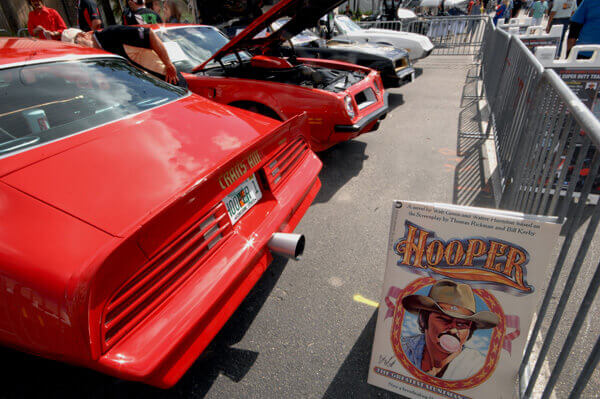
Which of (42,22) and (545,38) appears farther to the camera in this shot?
(42,22)

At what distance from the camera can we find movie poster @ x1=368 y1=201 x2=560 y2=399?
4.63 ft

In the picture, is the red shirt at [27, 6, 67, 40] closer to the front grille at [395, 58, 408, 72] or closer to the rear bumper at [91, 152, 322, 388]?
the front grille at [395, 58, 408, 72]

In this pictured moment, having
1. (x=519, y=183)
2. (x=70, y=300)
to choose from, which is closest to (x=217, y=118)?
(x=70, y=300)

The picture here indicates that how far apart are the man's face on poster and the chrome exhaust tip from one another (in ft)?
2.65

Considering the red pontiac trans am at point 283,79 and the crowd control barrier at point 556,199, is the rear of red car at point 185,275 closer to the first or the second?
A: the crowd control barrier at point 556,199

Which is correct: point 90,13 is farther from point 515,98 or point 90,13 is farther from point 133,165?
point 515,98

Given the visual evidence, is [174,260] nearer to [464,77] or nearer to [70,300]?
[70,300]

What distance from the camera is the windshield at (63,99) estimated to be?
6.29 feet

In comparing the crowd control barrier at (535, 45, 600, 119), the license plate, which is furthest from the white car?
the license plate

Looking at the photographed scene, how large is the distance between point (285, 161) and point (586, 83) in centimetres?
278

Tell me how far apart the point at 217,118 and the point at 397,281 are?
1.67m

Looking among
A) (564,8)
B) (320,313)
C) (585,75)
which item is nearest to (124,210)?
(320,313)

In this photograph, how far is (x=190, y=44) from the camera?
4699 mm

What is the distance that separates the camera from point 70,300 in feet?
3.86
